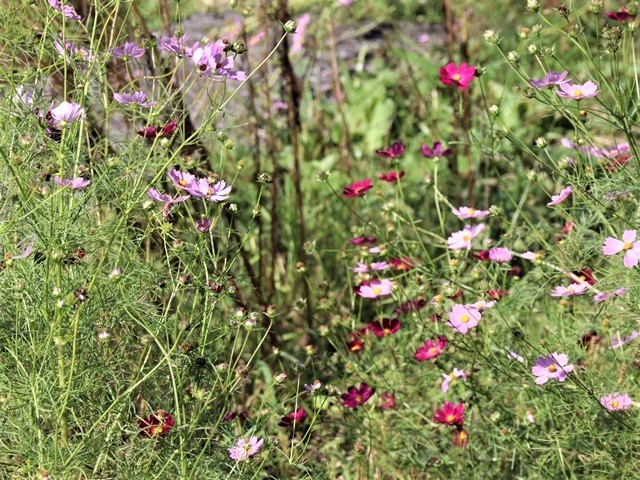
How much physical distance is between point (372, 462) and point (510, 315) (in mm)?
433

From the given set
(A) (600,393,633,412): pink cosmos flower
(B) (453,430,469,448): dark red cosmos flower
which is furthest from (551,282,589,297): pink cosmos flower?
(B) (453,430,469,448): dark red cosmos flower

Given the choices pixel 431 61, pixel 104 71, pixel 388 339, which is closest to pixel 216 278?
pixel 104 71

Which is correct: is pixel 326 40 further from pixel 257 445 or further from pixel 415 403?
pixel 257 445

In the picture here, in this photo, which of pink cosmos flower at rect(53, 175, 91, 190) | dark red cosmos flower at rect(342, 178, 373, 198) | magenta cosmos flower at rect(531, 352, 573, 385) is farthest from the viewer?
dark red cosmos flower at rect(342, 178, 373, 198)

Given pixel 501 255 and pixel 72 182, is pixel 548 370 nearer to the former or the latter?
pixel 501 255

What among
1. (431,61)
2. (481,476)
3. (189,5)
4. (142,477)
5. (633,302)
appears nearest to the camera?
(142,477)

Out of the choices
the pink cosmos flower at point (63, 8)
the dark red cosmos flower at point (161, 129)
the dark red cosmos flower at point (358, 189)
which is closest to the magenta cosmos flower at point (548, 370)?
the dark red cosmos flower at point (358, 189)

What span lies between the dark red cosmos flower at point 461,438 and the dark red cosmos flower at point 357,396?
0.18 meters

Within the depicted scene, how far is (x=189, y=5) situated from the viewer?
482 centimetres

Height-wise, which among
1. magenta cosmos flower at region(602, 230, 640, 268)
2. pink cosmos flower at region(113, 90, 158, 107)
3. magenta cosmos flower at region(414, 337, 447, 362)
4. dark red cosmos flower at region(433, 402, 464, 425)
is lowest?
dark red cosmos flower at region(433, 402, 464, 425)

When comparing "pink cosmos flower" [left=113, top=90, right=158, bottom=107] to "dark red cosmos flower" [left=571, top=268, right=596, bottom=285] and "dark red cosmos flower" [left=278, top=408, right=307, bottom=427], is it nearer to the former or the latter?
"dark red cosmos flower" [left=278, top=408, right=307, bottom=427]

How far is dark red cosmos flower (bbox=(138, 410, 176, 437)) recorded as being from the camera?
1.43 meters

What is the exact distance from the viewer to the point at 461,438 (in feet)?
6.00

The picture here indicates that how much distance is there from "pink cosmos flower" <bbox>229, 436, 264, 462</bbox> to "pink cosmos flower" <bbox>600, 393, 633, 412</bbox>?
0.60 metres
